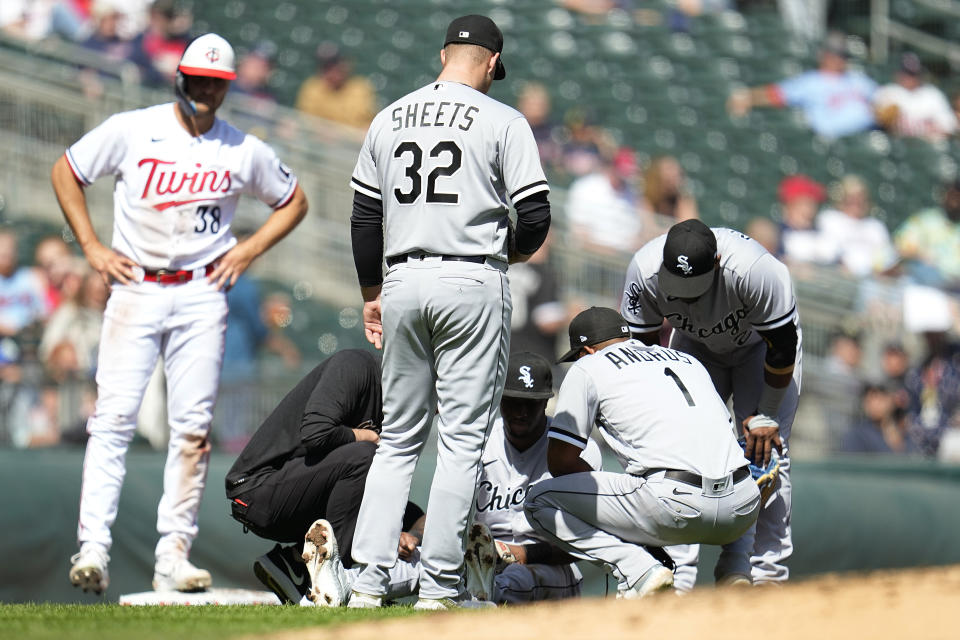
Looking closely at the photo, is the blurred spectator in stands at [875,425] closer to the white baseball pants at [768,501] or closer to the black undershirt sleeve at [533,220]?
the white baseball pants at [768,501]

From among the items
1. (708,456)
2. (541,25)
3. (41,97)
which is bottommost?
(708,456)

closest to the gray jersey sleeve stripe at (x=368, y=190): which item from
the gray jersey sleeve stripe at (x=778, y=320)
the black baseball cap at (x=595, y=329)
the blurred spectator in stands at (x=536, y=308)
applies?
the black baseball cap at (x=595, y=329)

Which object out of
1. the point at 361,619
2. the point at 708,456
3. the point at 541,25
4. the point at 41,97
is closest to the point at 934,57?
the point at 541,25

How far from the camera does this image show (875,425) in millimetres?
10703

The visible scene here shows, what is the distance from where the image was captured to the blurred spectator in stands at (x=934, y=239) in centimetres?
1357

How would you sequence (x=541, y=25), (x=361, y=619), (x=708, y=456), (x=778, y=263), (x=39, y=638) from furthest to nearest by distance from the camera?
(x=541, y=25)
(x=778, y=263)
(x=708, y=456)
(x=361, y=619)
(x=39, y=638)

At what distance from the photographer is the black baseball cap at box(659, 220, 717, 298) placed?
17.6 feet

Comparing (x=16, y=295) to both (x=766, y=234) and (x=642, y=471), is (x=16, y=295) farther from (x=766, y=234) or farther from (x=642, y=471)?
(x=766, y=234)

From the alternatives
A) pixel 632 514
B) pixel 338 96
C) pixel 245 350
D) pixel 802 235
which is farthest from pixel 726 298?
pixel 338 96

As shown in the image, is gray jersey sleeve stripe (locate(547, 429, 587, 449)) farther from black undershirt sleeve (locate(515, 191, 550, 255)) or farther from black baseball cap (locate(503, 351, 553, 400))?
black undershirt sleeve (locate(515, 191, 550, 255))

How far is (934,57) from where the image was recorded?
57.1ft

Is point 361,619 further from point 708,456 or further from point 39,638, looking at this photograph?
point 708,456

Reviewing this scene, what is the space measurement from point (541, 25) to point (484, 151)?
39.0ft

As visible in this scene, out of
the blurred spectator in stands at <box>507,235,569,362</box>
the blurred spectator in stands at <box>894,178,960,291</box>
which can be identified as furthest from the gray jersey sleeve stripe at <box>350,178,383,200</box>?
the blurred spectator in stands at <box>894,178,960,291</box>
